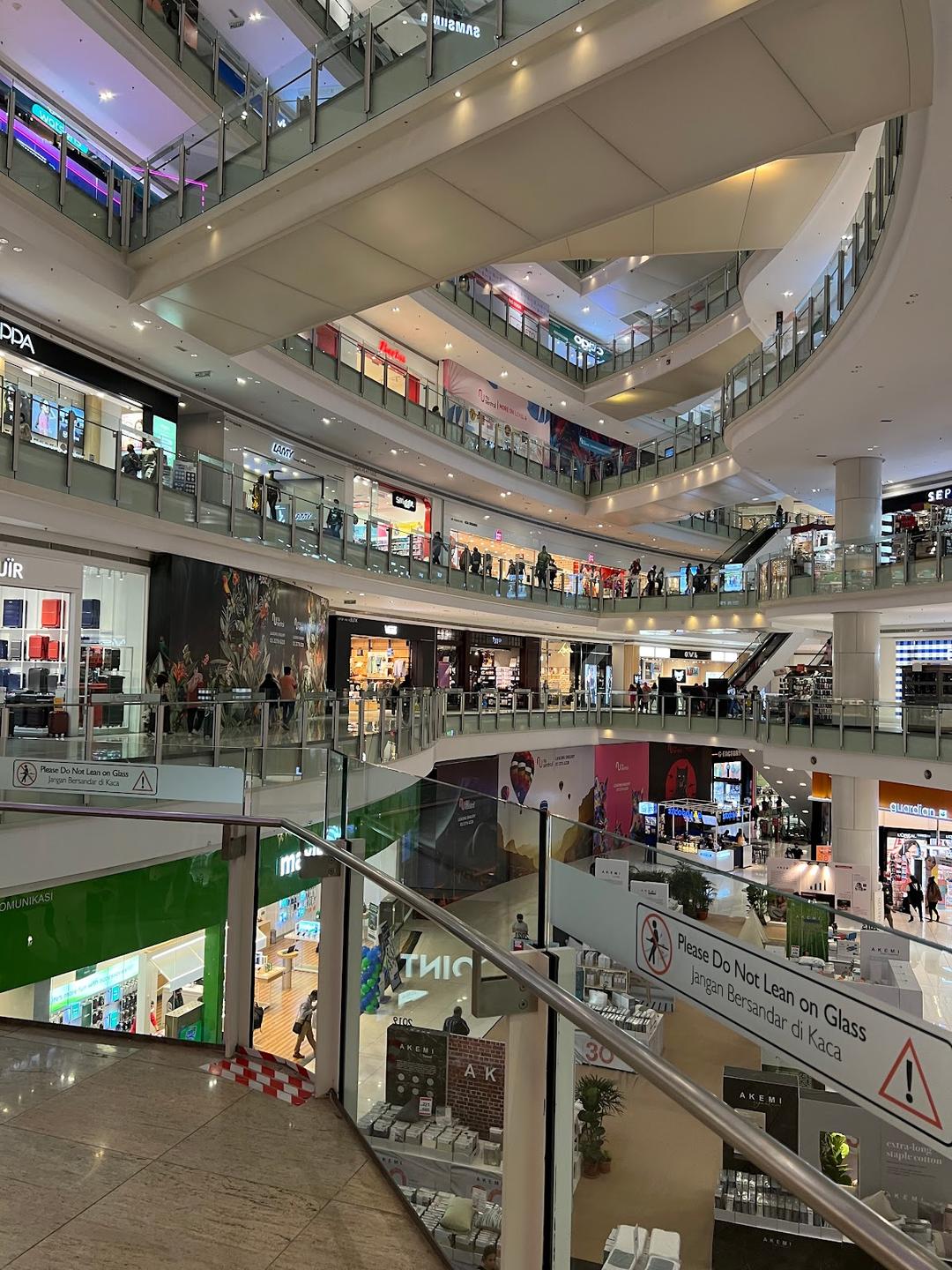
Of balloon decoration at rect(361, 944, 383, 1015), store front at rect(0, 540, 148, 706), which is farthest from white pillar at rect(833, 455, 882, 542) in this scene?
balloon decoration at rect(361, 944, 383, 1015)

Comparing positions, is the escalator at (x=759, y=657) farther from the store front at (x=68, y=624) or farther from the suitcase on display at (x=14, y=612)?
the suitcase on display at (x=14, y=612)

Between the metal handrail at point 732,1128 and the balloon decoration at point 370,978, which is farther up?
the metal handrail at point 732,1128

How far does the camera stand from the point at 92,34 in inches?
532

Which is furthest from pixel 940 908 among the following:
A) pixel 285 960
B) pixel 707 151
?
pixel 285 960

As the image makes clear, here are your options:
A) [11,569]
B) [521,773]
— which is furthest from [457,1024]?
[521,773]

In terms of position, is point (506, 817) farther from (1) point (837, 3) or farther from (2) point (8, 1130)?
(1) point (837, 3)

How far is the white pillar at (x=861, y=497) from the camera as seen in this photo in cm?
1734

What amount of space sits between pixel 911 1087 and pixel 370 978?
1.70 metres

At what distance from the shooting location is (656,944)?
5.57 ft

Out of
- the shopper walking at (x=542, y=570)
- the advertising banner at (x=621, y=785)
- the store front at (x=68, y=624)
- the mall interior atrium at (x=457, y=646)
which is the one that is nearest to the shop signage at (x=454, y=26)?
the mall interior atrium at (x=457, y=646)

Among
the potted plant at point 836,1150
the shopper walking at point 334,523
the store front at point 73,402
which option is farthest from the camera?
the shopper walking at point 334,523

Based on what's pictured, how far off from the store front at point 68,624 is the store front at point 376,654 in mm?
7179

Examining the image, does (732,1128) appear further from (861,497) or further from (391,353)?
(391,353)

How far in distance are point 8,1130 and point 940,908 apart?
20.0 m
